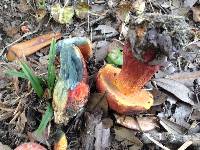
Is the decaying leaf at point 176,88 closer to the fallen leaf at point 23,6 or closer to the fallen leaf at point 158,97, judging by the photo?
the fallen leaf at point 158,97

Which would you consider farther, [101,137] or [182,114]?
[182,114]

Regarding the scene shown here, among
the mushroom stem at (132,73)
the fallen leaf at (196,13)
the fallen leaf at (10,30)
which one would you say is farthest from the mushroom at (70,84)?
the fallen leaf at (196,13)

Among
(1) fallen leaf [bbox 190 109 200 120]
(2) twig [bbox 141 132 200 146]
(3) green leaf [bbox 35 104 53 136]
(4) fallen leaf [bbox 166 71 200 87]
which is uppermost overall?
(4) fallen leaf [bbox 166 71 200 87]

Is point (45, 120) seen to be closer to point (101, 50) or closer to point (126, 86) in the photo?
point (126, 86)

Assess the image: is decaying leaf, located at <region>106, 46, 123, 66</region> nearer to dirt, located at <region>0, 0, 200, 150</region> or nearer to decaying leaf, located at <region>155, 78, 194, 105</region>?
dirt, located at <region>0, 0, 200, 150</region>

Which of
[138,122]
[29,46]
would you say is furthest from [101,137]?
[29,46]

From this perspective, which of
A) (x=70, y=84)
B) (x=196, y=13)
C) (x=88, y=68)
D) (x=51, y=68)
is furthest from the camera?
(x=196, y=13)

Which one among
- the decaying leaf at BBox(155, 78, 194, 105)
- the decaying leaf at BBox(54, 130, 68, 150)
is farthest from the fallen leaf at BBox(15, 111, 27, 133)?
the decaying leaf at BBox(155, 78, 194, 105)

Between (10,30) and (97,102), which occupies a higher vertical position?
(10,30)
